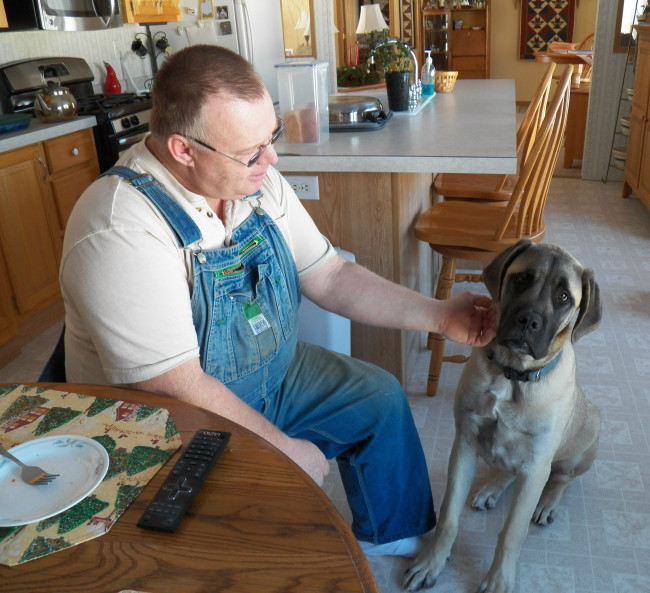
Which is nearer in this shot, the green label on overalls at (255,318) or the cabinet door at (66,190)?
the green label on overalls at (255,318)

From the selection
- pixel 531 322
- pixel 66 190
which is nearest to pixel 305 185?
pixel 531 322

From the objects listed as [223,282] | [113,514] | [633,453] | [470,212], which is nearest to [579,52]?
[470,212]

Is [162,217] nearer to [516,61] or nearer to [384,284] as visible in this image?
[384,284]

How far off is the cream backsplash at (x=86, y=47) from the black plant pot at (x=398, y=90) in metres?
2.32

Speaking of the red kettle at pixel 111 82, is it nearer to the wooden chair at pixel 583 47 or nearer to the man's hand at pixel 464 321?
the man's hand at pixel 464 321

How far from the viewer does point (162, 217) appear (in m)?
1.20

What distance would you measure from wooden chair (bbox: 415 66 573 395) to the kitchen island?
0.33 feet

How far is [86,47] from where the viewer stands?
432 centimetres

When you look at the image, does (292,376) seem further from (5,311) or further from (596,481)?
(5,311)

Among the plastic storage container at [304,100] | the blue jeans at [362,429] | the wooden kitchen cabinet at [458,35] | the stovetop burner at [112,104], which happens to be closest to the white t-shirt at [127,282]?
the blue jeans at [362,429]

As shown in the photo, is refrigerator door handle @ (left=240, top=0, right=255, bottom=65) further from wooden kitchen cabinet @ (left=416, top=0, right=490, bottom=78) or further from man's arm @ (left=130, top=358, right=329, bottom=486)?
wooden kitchen cabinet @ (left=416, top=0, right=490, bottom=78)

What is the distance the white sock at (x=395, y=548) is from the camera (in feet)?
5.49

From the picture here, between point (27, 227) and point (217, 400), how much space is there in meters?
2.37

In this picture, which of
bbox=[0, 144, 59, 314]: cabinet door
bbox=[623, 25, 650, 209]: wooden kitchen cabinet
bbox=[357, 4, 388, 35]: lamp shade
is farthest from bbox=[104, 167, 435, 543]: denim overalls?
bbox=[357, 4, 388, 35]: lamp shade
